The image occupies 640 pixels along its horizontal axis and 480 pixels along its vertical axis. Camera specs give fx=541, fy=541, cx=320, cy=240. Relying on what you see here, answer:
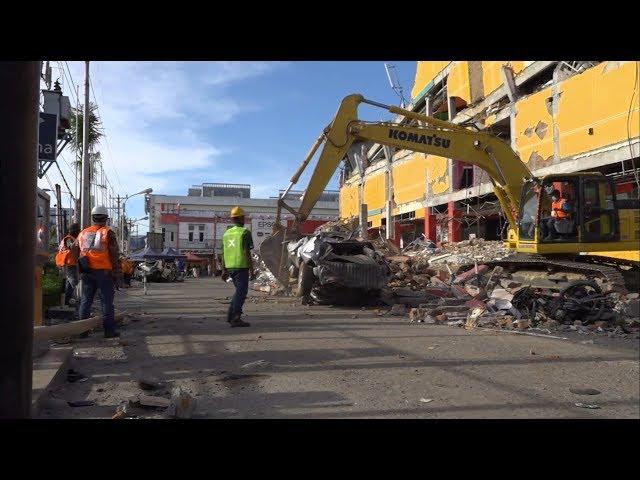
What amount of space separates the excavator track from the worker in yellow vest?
A: 22.2 ft

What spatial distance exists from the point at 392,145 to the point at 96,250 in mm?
7817

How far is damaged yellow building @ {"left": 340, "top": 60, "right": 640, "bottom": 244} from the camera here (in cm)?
1809

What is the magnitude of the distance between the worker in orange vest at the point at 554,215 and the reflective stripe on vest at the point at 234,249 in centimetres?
694

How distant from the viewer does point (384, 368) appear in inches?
211

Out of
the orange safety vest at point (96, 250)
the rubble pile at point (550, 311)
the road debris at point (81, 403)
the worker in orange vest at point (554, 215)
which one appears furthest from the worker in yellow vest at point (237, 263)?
the worker in orange vest at point (554, 215)

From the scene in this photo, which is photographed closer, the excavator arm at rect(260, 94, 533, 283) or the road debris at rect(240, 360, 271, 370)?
the road debris at rect(240, 360, 271, 370)

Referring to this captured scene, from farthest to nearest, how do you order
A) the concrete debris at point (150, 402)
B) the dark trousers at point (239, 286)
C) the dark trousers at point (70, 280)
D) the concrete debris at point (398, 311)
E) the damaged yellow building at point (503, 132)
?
1. the damaged yellow building at point (503, 132)
2. the dark trousers at point (70, 280)
3. the concrete debris at point (398, 311)
4. the dark trousers at point (239, 286)
5. the concrete debris at point (150, 402)

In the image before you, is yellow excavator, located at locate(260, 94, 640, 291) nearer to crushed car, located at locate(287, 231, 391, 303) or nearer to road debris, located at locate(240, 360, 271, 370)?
crushed car, located at locate(287, 231, 391, 303)

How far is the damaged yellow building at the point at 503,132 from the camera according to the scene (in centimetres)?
1809

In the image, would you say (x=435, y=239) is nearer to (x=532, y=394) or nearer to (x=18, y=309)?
(x=532, y=394)

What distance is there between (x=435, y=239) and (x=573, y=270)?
2158cm

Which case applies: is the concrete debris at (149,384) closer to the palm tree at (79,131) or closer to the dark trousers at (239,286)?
the dark trousers at (239,286)

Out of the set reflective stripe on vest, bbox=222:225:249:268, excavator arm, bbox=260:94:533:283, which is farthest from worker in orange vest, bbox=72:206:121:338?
excavator arm, bbox=260:94:533:283

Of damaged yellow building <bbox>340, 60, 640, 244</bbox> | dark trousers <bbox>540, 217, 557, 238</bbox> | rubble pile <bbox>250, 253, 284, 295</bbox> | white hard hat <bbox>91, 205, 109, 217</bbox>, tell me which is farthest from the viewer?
damaged yellow building <bbox>340, 60, 640, 244</bbox>
